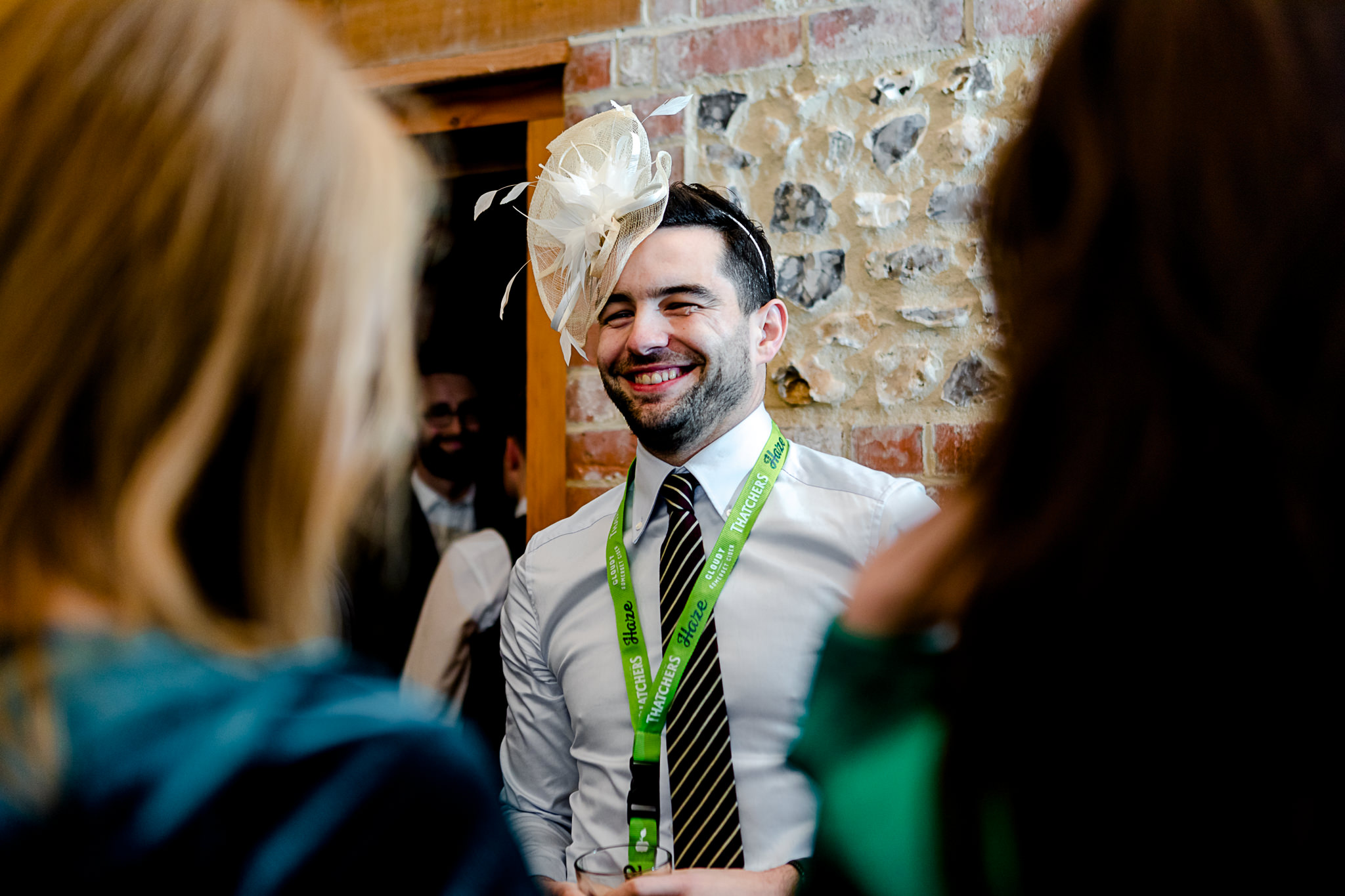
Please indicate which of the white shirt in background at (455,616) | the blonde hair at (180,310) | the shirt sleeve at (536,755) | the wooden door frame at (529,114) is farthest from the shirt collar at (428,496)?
the blonde hair at (180,310)

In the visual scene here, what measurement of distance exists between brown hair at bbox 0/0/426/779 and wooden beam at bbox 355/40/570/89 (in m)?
1.63

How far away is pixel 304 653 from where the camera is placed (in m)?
0.57

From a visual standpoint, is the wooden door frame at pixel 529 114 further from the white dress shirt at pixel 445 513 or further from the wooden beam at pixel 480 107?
the white dress shirt at pixel 445 513

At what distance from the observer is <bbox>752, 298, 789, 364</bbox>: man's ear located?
70.9 inches

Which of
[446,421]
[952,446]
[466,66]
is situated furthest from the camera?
[446,421]

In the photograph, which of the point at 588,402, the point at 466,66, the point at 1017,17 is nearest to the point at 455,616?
the point at 588,402

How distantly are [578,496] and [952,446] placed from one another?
2.54 feet

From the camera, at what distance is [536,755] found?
1.68 metres

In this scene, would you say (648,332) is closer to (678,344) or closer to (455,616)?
(678,344)

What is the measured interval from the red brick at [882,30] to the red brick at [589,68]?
Answer: 44 centimetres

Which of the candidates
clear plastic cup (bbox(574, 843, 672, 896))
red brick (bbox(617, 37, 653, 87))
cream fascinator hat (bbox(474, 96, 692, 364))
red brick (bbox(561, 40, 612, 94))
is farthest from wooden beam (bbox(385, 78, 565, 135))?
clear plastic cup (bbox(574, 843, 672, 896))

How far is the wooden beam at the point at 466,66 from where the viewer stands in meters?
2.11

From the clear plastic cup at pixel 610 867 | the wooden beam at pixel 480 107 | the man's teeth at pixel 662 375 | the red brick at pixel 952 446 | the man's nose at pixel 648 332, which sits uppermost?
the wooden beam at pixel 480 107

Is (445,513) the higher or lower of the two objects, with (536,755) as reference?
higher
